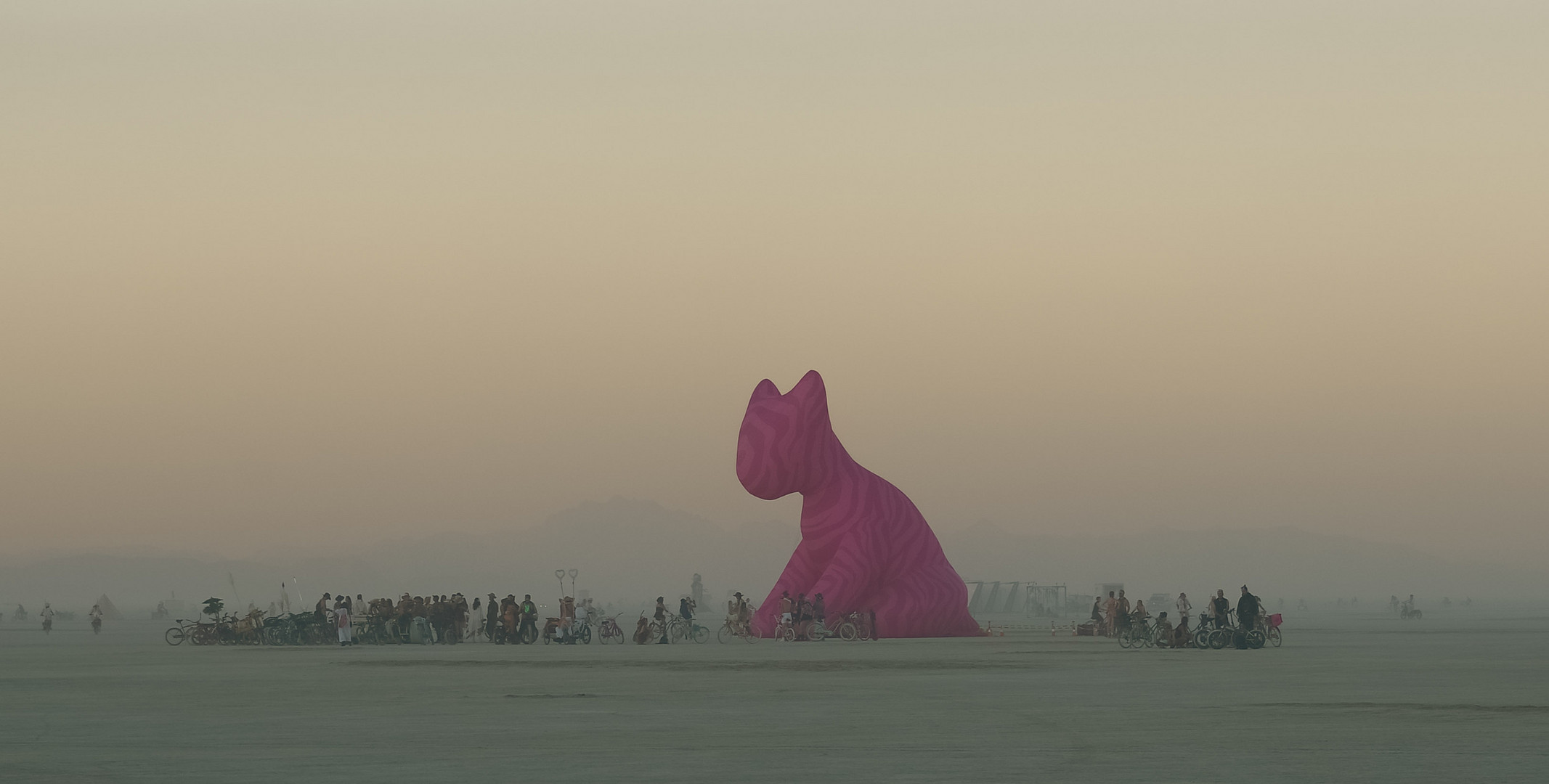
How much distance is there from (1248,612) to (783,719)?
78.8ft

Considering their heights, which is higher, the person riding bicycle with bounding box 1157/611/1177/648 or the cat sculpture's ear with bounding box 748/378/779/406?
the cat sculpture's ear with bounding box 748/378/779/406

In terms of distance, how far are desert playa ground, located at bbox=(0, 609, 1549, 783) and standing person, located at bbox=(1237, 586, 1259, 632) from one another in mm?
3992

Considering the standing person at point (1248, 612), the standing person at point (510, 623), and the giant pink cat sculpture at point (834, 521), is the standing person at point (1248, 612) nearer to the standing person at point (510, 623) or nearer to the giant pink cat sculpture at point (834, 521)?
the giant pink cat sculpture at point (834, 521)

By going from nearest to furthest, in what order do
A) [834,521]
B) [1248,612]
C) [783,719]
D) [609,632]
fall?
[783,719] → [1248,612] → [834,521] → [609,632]

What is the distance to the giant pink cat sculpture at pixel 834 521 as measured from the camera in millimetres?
45781

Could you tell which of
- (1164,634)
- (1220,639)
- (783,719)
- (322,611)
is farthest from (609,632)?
(783,719)

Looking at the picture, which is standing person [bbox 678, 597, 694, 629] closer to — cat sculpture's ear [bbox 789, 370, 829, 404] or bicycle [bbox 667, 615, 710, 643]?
bicycle [bbox 667, 615, 710, 643]

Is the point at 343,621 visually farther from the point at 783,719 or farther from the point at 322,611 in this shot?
the point at 783,719

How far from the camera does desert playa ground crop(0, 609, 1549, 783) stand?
624 inches

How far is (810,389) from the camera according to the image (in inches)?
1817

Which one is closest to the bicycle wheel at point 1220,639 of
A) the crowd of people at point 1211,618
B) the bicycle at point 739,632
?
the crowd of people at point 1211,618

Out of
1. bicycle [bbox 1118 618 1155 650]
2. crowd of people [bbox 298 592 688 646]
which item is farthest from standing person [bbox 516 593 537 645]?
bicycle [bbox 1118 618 1155 650]

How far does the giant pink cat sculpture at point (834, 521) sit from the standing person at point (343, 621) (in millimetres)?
10302

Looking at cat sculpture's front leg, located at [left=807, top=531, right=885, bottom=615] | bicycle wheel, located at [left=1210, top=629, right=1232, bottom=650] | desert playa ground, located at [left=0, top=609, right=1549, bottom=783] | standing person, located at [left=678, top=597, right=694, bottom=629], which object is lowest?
desert playa ground, located at [left=0, top=609, right=1549, bottom=783]
